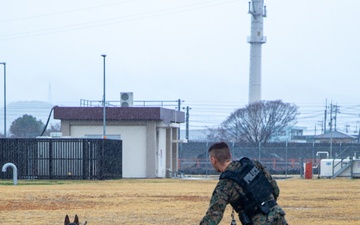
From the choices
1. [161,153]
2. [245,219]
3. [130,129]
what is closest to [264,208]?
[245,219]

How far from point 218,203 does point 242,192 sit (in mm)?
260

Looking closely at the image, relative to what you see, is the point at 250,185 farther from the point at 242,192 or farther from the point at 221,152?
the point at 221,152

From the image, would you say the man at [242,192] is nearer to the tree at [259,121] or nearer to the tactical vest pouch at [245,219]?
the tactical vest pouch at [245,219]

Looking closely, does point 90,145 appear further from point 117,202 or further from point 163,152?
point 117,202

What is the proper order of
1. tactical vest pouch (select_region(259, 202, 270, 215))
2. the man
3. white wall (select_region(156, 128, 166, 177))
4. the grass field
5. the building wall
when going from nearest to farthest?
the man, tactical vest pouch (select_region(259, 202, 270, 215)), the grass field, the building wall, white wall (select_region(156, 128, 166, 177))

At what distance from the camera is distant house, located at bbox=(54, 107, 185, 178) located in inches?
2130

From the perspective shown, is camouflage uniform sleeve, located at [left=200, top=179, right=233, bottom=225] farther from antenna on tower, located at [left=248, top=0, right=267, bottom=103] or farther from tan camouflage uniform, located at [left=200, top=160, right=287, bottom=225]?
antenna on tower, located at [left=248, top=0, right=267, bottom=103]

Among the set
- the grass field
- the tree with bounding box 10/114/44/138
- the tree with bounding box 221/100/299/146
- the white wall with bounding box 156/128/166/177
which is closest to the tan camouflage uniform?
the grass field

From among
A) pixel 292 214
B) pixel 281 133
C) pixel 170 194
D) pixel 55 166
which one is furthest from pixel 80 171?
pixel 281 133

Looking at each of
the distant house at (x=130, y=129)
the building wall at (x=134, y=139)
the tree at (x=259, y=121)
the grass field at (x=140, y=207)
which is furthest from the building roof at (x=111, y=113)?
the tree at (x=259, y=121)

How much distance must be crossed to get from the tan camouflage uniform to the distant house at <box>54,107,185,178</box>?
1798 inches

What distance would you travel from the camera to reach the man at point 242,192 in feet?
26.4

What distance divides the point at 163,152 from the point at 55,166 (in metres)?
11.4

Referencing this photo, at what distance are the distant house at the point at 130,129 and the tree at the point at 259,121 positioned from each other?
4425cm
